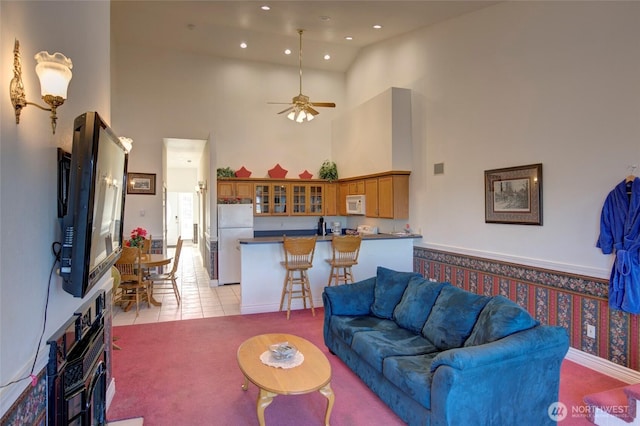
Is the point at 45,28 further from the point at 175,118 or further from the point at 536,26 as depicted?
the point at 175,118

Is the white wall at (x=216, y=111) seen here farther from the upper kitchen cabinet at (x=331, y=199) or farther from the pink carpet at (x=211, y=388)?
the pink carpet at (x=211, y=388)

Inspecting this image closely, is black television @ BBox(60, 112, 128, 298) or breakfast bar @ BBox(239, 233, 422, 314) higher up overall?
black television @ BBox(60, 112, 128, 298)

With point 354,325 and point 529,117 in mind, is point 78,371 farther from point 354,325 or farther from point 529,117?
point 529,117

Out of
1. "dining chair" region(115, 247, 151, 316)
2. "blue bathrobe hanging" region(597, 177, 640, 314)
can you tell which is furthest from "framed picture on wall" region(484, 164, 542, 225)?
"dining chair" region(115, 247, 151, 316)

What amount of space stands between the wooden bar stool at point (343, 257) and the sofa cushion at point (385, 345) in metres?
2.05

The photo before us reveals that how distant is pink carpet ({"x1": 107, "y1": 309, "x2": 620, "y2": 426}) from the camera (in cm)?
267

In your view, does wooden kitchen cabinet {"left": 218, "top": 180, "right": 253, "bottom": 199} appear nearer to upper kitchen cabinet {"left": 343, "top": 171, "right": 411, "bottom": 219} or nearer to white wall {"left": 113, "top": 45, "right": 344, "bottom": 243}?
white wall {"left": 113, "top": 45, "right": 344, "bottom": 243}

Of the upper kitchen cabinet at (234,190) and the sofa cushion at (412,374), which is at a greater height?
the upper kitchen cabinet at (234,190)

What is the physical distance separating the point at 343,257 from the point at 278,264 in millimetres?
981

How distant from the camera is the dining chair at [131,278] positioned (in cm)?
507

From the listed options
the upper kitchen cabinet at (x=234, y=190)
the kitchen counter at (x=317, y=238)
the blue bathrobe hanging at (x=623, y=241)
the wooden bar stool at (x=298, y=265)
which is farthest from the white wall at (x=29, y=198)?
the upper kitchen cabinet at (x=234, y=190)

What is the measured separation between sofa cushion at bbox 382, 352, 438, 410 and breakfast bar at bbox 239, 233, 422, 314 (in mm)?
2902

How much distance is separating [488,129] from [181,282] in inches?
250

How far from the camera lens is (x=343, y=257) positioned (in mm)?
5438
